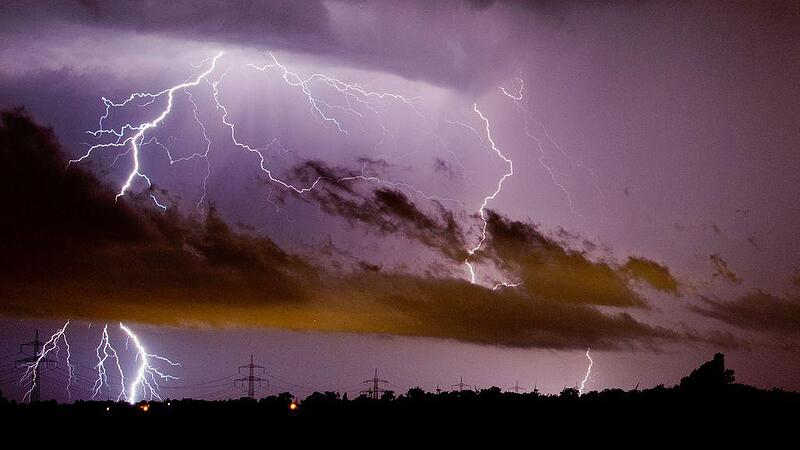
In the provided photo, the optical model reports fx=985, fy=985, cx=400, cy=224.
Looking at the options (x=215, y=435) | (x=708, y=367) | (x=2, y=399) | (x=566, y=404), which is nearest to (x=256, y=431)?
(x=215, y=435)

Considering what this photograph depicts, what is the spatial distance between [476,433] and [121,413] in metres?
36.2

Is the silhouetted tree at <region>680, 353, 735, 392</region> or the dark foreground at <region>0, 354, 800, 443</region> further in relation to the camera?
the silhouetted tree at <region>680, 353, 735, 392</region>

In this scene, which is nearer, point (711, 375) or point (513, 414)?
point (513, 414)

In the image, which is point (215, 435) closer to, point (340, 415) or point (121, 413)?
point (340, 415)

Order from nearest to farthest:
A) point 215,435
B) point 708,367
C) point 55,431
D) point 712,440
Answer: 1. point 712,440
2. point 215,435
3. point 55,431
4. point 708,367

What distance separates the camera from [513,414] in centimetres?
5056

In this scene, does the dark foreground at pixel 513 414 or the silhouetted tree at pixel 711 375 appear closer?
A: the dark foreground at pixel 513 414

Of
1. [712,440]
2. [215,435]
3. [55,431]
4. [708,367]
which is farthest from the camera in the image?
[708,367]

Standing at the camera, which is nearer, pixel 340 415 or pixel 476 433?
pixel 476 433

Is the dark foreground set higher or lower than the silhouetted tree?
lower

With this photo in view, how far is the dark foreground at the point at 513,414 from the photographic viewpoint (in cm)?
4275

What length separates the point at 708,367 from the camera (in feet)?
229

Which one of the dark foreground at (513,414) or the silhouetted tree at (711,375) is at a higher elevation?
the silhouetted tree at (711,375)

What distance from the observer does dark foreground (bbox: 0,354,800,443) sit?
140 feet
